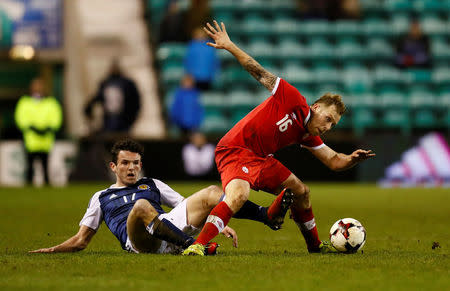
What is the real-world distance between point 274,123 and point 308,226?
0.78 meters

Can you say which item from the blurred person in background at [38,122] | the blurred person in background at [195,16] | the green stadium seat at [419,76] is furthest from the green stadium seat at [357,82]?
the blurred person in background at [38,122]

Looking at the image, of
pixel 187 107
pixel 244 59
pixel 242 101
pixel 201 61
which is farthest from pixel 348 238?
pixel 242 101

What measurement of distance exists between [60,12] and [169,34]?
2865mm

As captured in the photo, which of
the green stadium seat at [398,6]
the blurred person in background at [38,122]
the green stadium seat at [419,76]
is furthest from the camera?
the green stadium seat at [398,6]

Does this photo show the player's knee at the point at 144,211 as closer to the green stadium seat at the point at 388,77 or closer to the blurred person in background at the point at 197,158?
the blurred person in background at the point at 197,158

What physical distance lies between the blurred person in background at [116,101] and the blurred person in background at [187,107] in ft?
2.53

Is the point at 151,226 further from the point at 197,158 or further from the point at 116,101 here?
the point at 116,101

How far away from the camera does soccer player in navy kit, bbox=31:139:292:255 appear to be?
481cm

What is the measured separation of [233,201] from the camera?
15.9 ft

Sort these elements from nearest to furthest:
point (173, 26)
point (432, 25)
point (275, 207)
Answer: point (275, 207) → point (173, 26) → point (432, 25)

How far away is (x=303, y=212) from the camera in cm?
535

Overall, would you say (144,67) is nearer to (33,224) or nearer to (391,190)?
(391,190)

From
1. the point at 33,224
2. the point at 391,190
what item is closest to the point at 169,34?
the point at 391,190

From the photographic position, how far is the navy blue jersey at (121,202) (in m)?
5.07
